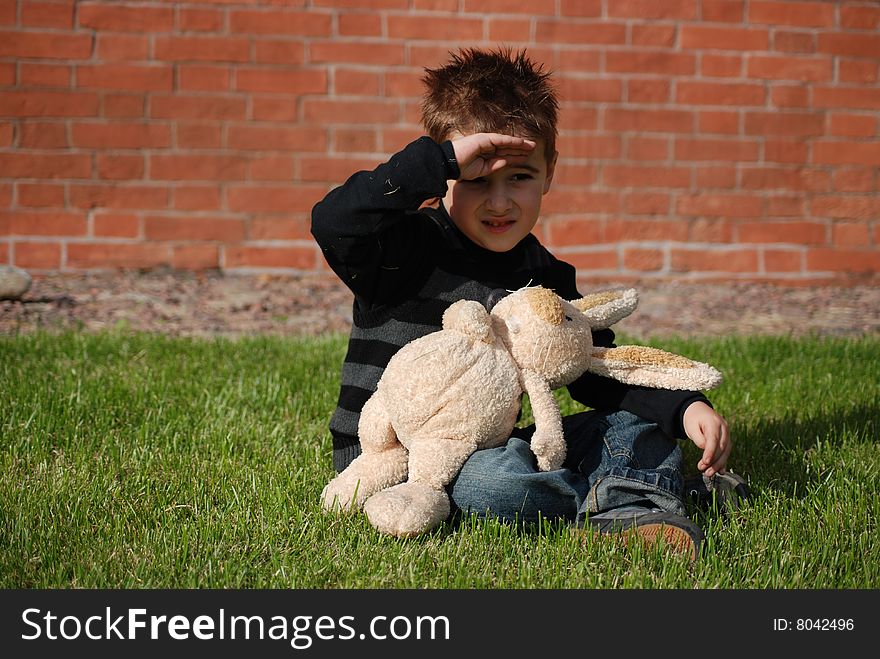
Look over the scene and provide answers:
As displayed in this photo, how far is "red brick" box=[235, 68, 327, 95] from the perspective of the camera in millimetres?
5926

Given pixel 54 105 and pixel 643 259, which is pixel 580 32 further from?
pixel 54 105

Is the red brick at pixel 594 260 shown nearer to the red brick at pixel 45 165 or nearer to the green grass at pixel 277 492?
the green grass at pixel 277 492

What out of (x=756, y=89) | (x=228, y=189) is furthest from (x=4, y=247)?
(x=756, y=89)

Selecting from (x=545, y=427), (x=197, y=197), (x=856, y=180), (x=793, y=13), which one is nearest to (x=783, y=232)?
(x=856, y=180)

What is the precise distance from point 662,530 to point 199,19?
4739mm

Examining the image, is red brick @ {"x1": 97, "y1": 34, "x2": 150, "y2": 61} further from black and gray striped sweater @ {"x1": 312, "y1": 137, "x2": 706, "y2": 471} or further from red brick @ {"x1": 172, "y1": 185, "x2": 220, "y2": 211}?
black and gray striped sweater @ {"x1": 312, "y1": 137, "x2": 706, "y2": 471}

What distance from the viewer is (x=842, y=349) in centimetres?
470

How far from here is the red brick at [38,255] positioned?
231 inches

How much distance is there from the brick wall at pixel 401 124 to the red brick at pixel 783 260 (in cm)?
1

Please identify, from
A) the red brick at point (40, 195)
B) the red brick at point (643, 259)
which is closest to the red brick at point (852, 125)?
the red brick at point (643, 259)

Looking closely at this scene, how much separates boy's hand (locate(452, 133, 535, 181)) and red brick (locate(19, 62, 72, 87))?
162 inches

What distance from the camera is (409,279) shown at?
265 cm

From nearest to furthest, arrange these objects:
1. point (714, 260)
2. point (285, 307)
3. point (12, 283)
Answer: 1. point (12, 283)
2. point (285, 307)
3. point (714, 260)

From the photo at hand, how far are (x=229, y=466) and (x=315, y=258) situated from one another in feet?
10.8
